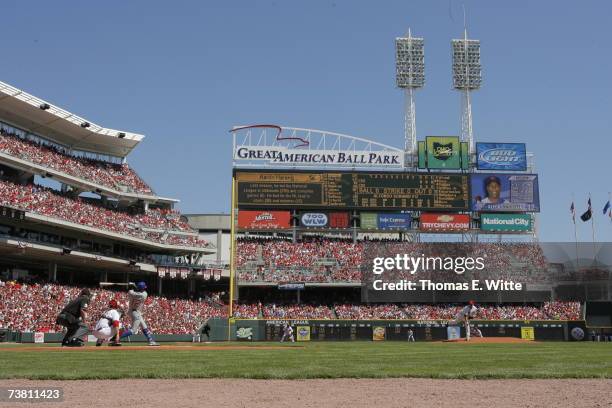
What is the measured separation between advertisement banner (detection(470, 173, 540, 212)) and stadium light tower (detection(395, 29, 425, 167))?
6.29 m

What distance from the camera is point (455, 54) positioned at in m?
64.3

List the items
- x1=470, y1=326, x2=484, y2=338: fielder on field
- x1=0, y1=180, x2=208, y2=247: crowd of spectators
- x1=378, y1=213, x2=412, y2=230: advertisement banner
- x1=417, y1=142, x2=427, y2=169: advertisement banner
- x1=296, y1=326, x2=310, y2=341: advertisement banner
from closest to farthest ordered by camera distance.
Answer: x1=0, y1=180, x2=208, y2=247: crowd of spectators, x1=470, y1=326, x2=484, y2=338: fielder on field, x1=296, y1=326, x2=310, y2=341: advertisement banner, x1=378, y1=213, x2=412, y2=230: advertisement banner, x1=417, y1=142, x2=427, y2=169: advertisement banner

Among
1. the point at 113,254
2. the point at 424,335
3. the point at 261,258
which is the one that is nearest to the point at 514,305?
the point at 424,335

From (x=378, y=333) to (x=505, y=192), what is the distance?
16750 millimetres

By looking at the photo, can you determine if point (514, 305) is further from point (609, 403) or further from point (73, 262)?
point (609, 403)

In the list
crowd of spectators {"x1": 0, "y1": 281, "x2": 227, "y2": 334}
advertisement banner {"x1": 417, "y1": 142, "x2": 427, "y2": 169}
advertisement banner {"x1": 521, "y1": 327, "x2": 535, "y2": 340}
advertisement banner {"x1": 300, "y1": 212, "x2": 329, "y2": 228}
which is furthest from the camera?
advertisement banner {"x1": 417, "y1": 142, "x2": 427, "y2": 169}

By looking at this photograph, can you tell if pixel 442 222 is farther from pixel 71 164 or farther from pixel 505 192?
pixel 71 164

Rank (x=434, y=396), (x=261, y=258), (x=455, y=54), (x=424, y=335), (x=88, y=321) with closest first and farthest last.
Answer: (x=434, y=396), (x=88, y=321), (x=424, y=335), (x=261, y=258), (x=455, y=54)

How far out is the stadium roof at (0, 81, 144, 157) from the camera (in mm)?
45750

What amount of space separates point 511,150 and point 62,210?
1395 inches

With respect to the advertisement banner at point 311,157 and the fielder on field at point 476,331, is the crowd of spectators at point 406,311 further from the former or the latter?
the advertisement banner at point 311,157

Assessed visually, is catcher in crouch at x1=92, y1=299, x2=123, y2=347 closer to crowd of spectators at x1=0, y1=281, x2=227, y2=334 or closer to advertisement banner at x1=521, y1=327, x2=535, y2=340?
crowd of spectators at x1=0, y1=281, x2=227, y2=334

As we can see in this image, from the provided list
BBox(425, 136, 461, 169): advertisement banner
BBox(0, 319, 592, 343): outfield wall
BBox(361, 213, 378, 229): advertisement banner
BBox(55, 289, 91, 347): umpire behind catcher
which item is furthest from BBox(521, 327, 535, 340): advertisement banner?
BBox(55, 289, 91, 347): umpire behind catcher

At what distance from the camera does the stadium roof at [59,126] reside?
150ft
